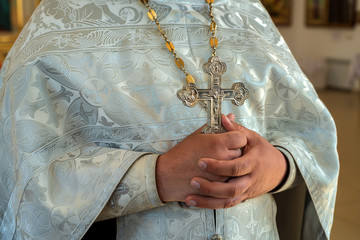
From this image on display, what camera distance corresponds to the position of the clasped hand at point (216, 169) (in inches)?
40.4

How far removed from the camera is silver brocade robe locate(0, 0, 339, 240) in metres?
1.12

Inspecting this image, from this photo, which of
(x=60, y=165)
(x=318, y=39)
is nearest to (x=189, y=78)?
(x=60, y=165)

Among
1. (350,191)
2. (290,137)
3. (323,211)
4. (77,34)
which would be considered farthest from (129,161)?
(350,191)

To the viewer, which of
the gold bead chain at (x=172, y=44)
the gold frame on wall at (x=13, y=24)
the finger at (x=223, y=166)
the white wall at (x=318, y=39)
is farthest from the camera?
the white wall at (x=318, y=39)

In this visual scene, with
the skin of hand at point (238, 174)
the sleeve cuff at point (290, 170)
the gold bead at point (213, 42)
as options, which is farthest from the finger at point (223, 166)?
the gold bead at point (213, 42)

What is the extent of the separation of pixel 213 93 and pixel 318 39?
10.6 m

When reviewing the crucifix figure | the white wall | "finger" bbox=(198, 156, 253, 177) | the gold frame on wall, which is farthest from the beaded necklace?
the white wall

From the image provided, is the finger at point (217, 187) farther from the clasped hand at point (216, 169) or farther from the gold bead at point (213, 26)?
the gold bead at point (213, 26)

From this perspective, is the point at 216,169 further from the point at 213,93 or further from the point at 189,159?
the point at 213,93

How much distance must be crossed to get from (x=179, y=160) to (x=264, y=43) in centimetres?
51

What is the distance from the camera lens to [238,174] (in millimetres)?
1025

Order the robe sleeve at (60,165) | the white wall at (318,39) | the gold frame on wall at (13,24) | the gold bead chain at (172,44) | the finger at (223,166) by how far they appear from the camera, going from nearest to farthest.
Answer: the finger at (223,166), the robe sleeve at (60,165), the gold bead chain at (172,44), the gold frame on wall at (13,24), the white wall at (318,39)

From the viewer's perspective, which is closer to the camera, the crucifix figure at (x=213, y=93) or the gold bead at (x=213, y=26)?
the crucifix figure at (x=213, y=93)

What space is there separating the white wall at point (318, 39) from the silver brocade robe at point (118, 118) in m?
9.36
